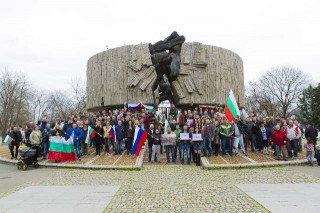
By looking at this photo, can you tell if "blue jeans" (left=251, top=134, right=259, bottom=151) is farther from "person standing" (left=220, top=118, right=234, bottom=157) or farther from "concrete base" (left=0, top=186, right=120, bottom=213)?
"concrete base" (left=0, top=186, right=120, bottom=213)

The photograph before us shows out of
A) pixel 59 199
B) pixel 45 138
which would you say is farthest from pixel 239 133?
pixel 59 199

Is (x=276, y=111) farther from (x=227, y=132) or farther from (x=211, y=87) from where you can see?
(x=227, y=132)

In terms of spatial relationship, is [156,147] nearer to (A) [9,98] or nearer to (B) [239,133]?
(B) [239,133]

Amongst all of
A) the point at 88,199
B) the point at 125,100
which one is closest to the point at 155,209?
the point at 88,199

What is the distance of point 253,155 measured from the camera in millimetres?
13133

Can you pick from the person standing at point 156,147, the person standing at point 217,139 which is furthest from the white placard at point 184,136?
the person standing at point 217,139

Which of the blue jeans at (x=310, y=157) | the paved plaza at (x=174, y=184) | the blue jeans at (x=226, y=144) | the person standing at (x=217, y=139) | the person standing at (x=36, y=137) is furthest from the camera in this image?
the blue jeans at (x=226, y=144)

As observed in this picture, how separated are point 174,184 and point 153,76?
13670 millimetres

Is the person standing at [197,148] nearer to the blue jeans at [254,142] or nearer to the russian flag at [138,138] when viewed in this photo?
the russian flag at [138,138]

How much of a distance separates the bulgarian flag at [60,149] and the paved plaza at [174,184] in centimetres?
174

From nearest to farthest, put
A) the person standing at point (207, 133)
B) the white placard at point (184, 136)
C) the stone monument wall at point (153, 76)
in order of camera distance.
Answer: the white placard at point (184, 136), the person standing at point (207, 133), the stone monument wall at point (153, 76)

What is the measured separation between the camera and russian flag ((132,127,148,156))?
1252 centimetres

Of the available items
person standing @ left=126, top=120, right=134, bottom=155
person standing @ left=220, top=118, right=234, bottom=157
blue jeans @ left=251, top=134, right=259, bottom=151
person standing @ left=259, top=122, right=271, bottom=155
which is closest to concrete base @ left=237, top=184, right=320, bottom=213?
person standing @ left=220, top=118, right=234, bottom=157

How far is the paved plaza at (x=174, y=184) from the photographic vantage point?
5668mm
